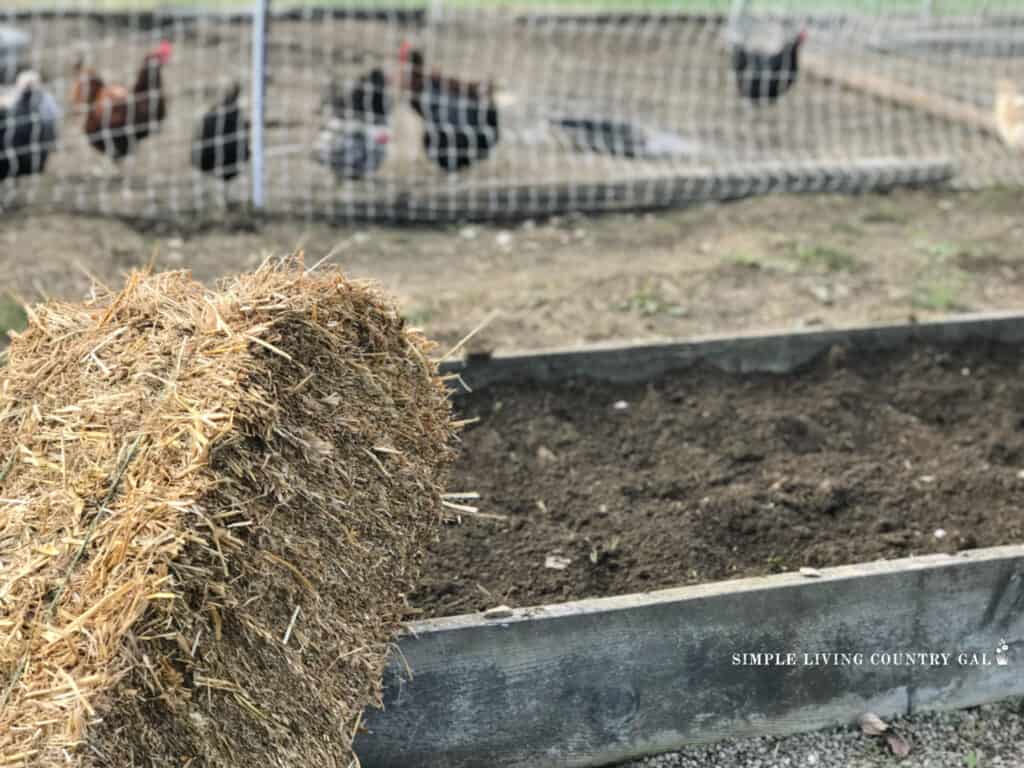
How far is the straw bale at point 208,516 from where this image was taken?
194 cm

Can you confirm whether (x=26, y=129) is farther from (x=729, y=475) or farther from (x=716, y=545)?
(x=716, y=545)

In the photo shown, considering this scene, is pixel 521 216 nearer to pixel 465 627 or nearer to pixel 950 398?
pixel 950 398

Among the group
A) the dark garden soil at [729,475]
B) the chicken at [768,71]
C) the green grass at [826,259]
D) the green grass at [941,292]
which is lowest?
the dark garden soil at [729,475]

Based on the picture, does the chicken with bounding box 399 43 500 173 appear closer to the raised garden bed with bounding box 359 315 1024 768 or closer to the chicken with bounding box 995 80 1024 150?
the raised garden bed with bounding box 359 315 1024 768

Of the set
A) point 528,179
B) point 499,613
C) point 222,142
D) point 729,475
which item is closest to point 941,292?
point 729,475

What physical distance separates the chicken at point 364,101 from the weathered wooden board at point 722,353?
346 cm

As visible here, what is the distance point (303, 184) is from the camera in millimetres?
7188

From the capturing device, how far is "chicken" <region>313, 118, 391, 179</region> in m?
6.91

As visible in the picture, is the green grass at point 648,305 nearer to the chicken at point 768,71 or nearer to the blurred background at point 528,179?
the blurred background at point 528,179

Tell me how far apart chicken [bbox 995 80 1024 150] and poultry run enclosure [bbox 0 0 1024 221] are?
24 mm

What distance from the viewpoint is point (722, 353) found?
436 cm

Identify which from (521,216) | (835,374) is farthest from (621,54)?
(835,374)

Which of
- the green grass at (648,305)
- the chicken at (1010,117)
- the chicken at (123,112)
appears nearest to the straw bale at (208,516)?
the green grass at (648,305)

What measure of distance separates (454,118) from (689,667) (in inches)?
200
